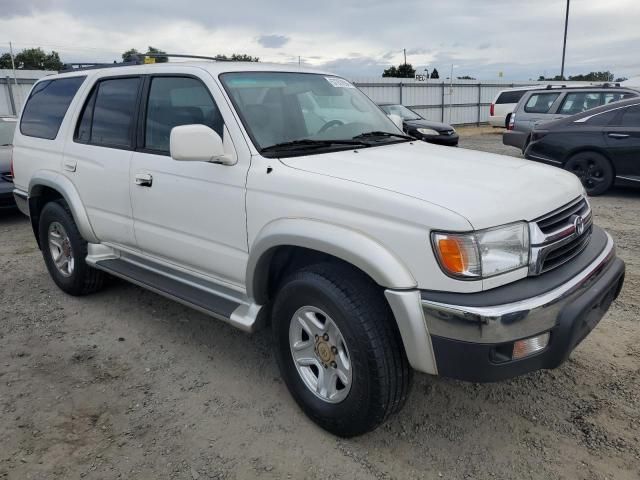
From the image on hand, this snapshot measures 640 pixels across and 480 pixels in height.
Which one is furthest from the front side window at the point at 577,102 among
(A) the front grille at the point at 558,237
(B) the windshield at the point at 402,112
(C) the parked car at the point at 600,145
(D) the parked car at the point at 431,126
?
(A) the front grille at the point at 558,237

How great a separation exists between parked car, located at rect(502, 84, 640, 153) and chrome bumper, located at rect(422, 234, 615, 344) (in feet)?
29.9

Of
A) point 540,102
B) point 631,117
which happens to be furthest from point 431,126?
point 631,117

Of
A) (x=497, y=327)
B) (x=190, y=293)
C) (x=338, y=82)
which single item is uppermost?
(x=338, y=82)

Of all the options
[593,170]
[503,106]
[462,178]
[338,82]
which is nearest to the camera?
[462,178]

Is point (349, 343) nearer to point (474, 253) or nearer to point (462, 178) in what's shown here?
point (474, 253)

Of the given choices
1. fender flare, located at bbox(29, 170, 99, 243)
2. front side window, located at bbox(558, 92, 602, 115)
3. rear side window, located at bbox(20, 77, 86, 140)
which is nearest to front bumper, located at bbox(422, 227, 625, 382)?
fender flare, located at bbox(29, 170, 99, 243)

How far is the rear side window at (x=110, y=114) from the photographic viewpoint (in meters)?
3.84

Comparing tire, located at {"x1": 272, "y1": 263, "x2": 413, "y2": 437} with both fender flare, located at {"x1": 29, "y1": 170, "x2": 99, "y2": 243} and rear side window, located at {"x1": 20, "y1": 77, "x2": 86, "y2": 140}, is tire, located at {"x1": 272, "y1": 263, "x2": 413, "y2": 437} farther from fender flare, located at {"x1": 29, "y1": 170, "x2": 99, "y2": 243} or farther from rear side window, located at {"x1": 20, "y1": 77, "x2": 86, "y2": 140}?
rear side window, located at {"x1": 20, "y1": 77, "x2": 86, "y2": 140}

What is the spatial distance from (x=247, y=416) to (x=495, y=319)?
1569mm

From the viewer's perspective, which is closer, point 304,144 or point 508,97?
point 304,144

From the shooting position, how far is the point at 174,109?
3.53 meters

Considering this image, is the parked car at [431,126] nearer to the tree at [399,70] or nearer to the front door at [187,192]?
the front door at [187,192]

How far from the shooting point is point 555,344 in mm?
2309

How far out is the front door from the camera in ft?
Answer: 10.0
